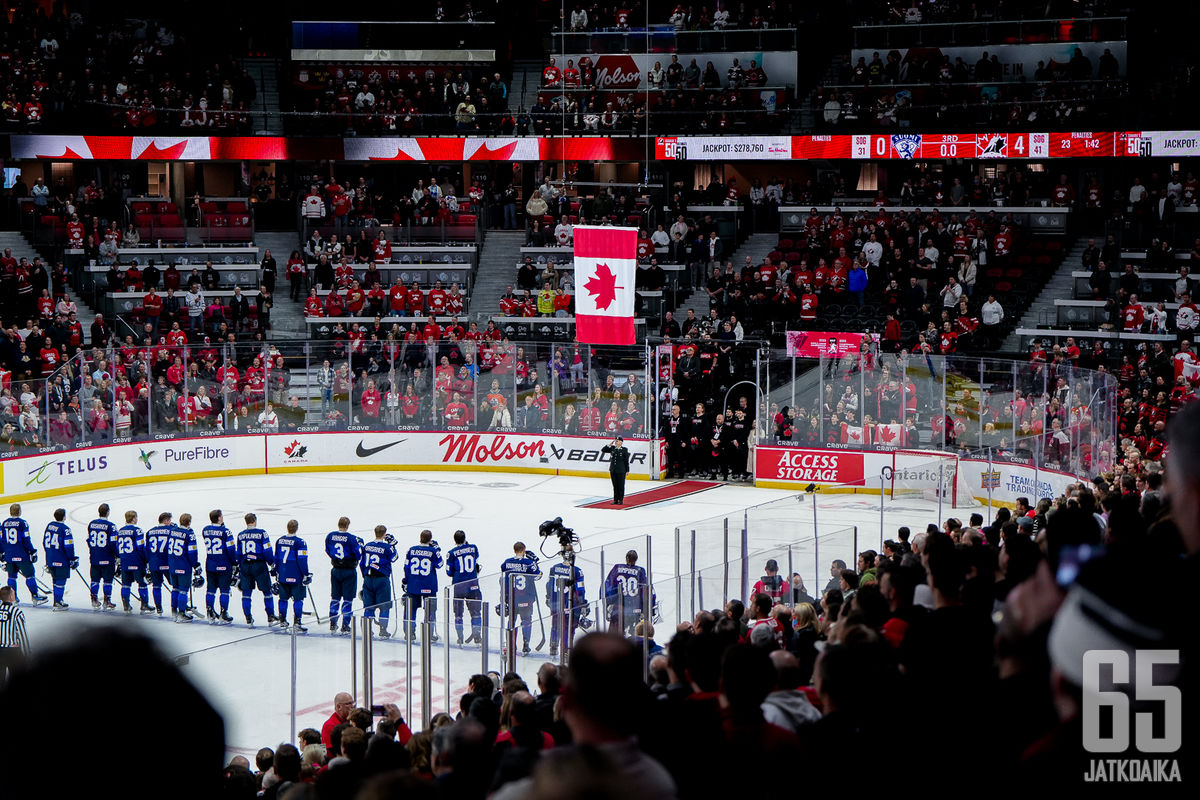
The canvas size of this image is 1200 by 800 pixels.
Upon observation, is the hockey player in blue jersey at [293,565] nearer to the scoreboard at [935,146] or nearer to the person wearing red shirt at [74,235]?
the person wearing red shirt at [74,235]

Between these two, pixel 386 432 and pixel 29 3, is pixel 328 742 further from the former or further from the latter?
pixel 29 3

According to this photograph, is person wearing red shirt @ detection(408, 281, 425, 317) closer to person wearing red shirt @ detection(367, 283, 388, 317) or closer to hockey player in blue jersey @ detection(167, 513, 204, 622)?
person wearing red shirt @ detection(367, 283, 388, 317)

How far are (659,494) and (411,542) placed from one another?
5.78m

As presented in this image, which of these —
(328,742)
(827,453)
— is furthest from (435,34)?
(328,742)

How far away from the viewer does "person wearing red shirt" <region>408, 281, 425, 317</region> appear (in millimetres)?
29234

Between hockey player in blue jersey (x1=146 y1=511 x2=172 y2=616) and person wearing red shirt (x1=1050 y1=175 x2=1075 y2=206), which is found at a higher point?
Answer: person wearing red shirt (x1=1050 y1=175 x2=1075 y2=206)

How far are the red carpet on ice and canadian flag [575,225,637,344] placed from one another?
10.8 ft

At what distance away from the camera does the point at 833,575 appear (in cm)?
1164

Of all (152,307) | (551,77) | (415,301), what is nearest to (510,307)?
(415,301)

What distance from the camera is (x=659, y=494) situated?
79.0 feet

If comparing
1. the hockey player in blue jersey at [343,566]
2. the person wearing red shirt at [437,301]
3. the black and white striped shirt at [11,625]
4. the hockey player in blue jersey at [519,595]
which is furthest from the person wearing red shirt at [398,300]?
the hockey player in blue jersey at [519,595]

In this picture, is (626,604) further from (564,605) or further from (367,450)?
(367,450)

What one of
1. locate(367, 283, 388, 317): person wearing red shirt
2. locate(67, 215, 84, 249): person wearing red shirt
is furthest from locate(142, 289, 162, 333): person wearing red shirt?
locate(367, 283, 388, 317): person wearing red shirt

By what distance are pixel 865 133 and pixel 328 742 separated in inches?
1014
